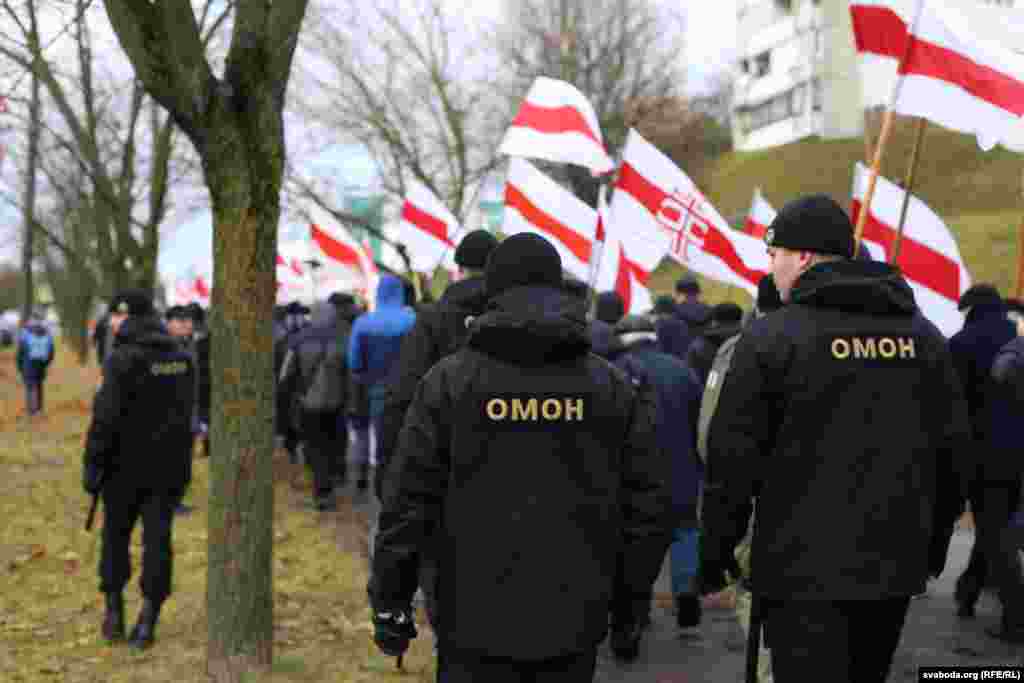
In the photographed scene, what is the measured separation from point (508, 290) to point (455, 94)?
812 inches

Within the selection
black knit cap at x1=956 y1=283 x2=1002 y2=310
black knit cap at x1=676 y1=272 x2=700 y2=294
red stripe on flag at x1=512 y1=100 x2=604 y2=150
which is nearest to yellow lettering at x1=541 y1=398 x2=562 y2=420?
black knit cap at x1=956 y1=283 x2=1002 y2=310

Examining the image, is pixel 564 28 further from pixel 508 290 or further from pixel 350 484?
pixel 508 290

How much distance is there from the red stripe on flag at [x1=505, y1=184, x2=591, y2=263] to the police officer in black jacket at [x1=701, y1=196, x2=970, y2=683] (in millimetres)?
6206

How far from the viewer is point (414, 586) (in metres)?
3.95

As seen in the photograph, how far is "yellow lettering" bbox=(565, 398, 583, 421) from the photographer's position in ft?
12.7

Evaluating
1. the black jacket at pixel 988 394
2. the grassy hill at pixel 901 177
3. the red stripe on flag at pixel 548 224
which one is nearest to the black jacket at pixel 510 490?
the black jacket at pixel 988 394

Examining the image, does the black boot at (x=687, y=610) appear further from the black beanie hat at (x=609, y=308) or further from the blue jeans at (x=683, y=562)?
the black beanie hat at (x=609, y=308)

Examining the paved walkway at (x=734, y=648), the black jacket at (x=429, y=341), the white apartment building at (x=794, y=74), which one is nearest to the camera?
the black jacket at (x=429, y=341)

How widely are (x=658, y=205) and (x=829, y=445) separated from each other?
6235 millimetres

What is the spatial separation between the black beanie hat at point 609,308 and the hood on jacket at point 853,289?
4703 millimetres

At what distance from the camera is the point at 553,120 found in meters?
10.4

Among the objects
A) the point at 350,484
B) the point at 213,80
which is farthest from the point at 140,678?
the point at 350,484

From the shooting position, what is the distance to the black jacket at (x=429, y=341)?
19.9 ft

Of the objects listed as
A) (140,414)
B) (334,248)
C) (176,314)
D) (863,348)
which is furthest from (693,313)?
(863,348)
